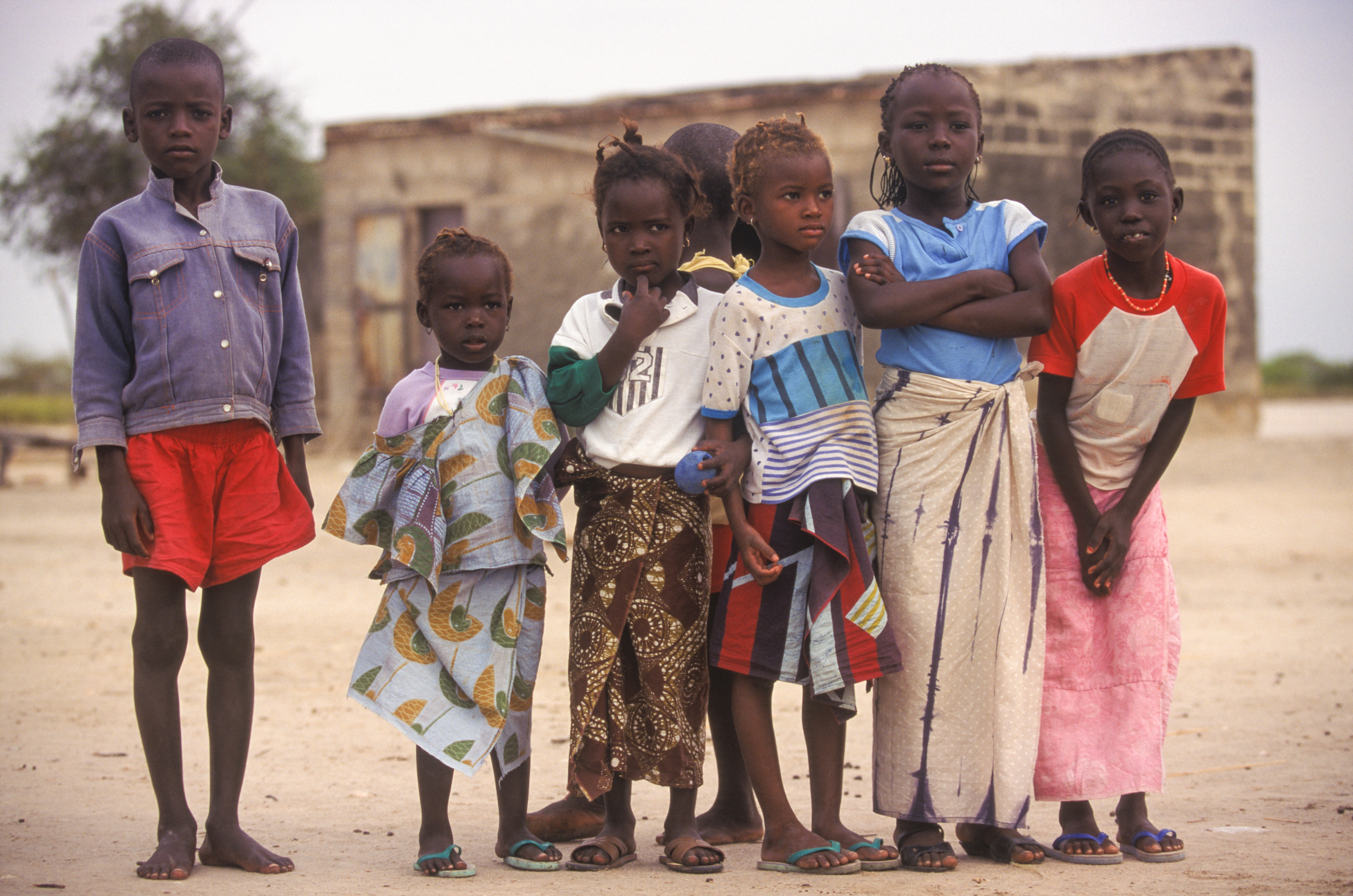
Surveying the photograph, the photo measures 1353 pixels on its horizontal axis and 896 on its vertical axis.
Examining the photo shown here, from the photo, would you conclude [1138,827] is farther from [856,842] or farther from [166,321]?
[166,321]

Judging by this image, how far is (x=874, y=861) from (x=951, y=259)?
1.43m

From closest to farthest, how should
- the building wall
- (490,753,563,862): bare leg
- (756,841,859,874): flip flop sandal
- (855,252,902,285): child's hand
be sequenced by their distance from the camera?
(756,841,859,874): flip flop sandal
(855,252,902,285): child's hand
(490,753,563,862): bare leg
the building wall

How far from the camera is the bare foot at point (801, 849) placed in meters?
2.91

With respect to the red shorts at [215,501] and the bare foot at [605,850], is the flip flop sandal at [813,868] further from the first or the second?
the red shorts at [215,501]

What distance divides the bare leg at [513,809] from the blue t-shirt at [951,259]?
1.36 m

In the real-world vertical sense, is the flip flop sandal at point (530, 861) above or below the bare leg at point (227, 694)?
below

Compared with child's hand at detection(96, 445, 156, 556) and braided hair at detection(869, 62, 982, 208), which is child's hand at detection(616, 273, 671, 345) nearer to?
braided hair at detection(869, 62, 982, 208)

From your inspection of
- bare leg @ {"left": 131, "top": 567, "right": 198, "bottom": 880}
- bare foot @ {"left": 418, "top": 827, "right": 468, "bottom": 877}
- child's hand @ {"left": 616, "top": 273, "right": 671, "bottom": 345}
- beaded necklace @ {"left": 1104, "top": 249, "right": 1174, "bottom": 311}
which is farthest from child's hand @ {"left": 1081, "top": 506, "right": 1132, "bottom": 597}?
bare leg @ {"left": 131, "top": 567, "right": 198, "bottom": 880}

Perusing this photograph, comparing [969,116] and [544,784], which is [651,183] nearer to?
[969,116]

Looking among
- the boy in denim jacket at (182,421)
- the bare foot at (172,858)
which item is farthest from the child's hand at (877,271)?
the bare foot at (172,858)

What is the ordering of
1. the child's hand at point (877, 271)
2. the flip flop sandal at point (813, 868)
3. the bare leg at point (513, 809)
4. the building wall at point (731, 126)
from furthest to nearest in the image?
the building wall at point (731, 126)
the bare leg at point (513, 809)
the child's hand at point (877, 271)
the flip flop sandal at point (813, 868)

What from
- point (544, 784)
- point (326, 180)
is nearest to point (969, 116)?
point (544, 784)

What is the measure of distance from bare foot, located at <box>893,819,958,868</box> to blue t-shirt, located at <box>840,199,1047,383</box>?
108 cm

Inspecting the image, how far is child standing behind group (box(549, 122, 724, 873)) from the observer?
305 cm
